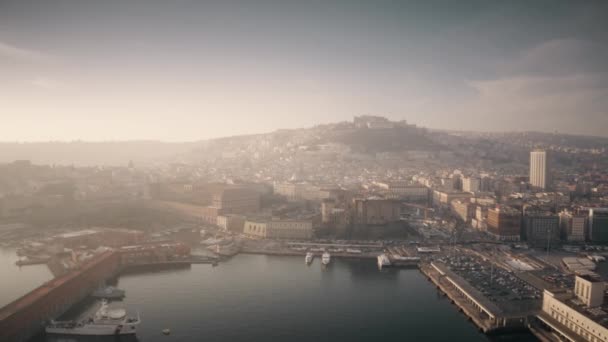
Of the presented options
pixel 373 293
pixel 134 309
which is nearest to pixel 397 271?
pixel 373 293

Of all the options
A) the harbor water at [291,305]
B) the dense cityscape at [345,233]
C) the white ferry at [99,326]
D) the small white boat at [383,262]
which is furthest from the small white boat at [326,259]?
the white ferry at [99,326]

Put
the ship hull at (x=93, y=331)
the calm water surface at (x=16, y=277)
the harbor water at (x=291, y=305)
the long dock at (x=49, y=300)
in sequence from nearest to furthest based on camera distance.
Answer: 1. the long dock at (x=49, y=300)
2. the ship hull at (x=93, y=331)
3. the harbor water at (x=291, y=305)
4. the calm water surface at (x=16, y=277)

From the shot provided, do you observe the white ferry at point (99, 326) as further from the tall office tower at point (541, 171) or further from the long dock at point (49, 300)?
the tall office tower at point (541, 171)

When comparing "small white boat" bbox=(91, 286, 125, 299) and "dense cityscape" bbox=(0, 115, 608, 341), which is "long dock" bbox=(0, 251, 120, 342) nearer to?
"dense cityscape" bbox=(0, 115, 608, 341)

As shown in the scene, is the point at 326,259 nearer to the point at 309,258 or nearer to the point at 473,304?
the point at 309,258

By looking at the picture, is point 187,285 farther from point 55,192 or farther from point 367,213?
point 55,192
